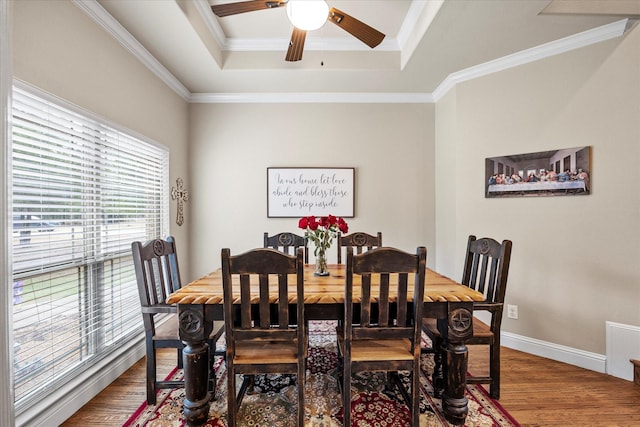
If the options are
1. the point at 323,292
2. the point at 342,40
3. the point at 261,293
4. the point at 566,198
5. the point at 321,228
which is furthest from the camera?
the point at 342,40

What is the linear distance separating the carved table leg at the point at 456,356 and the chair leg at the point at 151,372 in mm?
1830

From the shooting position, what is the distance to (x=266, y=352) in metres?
1.65

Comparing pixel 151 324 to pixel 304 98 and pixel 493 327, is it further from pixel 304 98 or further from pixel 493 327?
pixel 304 98

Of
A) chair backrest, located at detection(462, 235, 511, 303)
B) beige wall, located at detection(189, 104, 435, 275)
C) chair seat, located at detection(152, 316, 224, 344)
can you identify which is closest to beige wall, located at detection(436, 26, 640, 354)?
beige wall, located at detection(189, 104, 435, 275)

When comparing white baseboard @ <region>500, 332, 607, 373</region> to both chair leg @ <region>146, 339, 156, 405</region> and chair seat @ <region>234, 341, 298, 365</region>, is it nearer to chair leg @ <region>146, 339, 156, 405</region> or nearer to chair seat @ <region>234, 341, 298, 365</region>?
chair seat @ <region>234, 341, 298, 365</region>

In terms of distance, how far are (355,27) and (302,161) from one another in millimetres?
1853

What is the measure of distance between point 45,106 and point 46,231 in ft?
2.42

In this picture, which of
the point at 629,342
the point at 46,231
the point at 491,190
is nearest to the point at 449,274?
the point at 491,190

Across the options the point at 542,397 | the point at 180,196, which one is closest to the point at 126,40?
the point at 180,196

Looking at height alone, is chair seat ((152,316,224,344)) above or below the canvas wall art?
below

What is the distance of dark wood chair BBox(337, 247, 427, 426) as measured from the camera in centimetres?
148

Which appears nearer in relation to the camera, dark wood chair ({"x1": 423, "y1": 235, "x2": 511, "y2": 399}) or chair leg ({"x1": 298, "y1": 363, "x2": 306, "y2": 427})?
chair leg ({"x1": 298, "y1": 363, "x2": 306, "y2": 427})

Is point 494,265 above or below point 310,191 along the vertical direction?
below

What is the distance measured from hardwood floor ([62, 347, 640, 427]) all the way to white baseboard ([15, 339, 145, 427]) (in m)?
0.05
